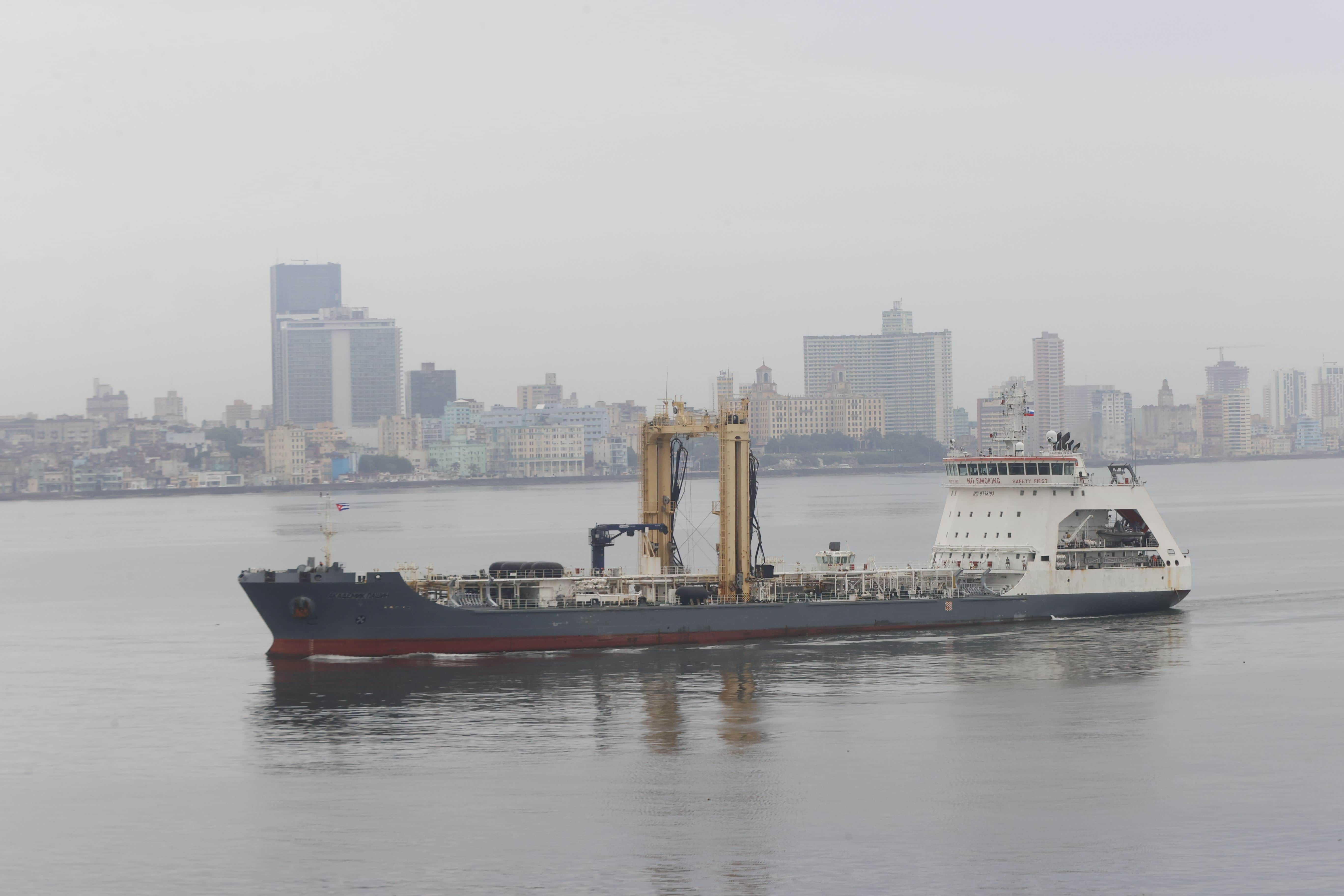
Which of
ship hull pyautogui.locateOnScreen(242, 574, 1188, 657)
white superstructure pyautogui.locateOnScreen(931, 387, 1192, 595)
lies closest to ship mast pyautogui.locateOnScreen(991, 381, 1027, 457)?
white superstructure pyautogui.locateOnScreen(931, 387, 1192, 595)

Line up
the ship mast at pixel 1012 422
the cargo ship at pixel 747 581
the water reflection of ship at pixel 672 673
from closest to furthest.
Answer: the water reflection of ship at pixel 672 673 < the cargo ship at pixel 747 581 < the ship mast at pixel 1012 422

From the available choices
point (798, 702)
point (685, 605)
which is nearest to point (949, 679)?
point (798, 702)

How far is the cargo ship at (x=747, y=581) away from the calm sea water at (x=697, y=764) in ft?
2.98

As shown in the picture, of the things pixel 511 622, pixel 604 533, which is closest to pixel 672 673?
pixel 511 622

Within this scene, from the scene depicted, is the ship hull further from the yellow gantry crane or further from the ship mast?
the ship mast

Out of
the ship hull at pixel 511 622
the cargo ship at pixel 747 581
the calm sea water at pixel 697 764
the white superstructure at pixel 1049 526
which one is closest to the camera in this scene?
the calm sea water at pixel 697 764

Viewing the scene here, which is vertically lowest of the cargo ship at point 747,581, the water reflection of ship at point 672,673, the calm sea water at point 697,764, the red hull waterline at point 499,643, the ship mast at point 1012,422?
the calm sea water at point 697,764

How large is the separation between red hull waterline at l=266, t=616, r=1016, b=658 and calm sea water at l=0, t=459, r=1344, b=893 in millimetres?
437

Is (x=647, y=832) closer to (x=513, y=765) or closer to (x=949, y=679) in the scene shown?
(x=513, y=765)

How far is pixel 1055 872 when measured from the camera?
25.6 meters

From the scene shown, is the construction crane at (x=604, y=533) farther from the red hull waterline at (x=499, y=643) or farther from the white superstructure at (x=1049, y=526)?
the white superstructure at (x=1049, y=526)

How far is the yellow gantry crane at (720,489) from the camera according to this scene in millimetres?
50094

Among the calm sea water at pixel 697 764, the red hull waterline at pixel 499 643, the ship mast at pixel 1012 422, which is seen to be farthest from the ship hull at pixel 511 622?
the ship mast at pixel 1012 422

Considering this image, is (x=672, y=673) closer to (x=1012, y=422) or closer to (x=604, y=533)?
(x=604, y=533)
